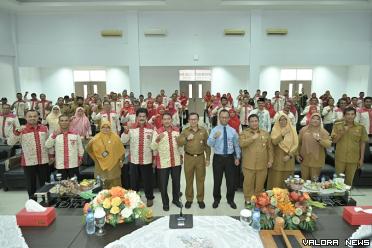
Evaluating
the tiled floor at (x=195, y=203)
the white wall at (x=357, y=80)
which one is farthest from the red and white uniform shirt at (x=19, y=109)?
the white wall at (x=357, y=80)

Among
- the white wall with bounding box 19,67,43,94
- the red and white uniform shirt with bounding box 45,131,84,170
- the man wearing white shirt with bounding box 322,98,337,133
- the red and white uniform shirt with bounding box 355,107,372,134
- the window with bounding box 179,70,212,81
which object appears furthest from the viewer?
the window with bounding box 179,70,212,81

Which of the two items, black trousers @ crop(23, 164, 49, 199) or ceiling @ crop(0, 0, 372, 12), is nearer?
black trousers @ crop(23, 164, 49, 199)

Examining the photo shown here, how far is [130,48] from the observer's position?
11258 millimetres

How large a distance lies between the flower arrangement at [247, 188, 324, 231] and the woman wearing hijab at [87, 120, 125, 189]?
2.33 meters

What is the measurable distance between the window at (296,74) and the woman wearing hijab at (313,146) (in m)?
9.25

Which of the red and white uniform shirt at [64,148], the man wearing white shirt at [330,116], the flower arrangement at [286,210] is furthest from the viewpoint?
the man wearing white shirt at [330,116]

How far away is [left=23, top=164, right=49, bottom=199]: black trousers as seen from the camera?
177 inches

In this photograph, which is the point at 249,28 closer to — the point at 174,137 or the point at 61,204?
the point at 174,137

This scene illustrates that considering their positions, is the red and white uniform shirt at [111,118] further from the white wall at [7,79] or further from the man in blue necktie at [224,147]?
the white wall at [7,79]

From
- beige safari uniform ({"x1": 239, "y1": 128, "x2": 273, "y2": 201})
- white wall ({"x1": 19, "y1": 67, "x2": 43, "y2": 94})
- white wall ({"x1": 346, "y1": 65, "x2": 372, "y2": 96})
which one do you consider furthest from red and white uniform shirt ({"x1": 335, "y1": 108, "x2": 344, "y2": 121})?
white wall ({"x1": 19, "y1": 67, "x2": 43, "y2": 94})

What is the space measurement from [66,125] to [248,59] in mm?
8696

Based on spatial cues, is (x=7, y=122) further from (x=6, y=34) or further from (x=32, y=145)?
(x=6, y=34)

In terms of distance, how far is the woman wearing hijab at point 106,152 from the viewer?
166 inches

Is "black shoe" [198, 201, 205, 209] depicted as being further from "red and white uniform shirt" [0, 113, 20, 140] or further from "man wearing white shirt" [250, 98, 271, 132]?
"red and white uniform shirt" [0, 113, 20, 140]
